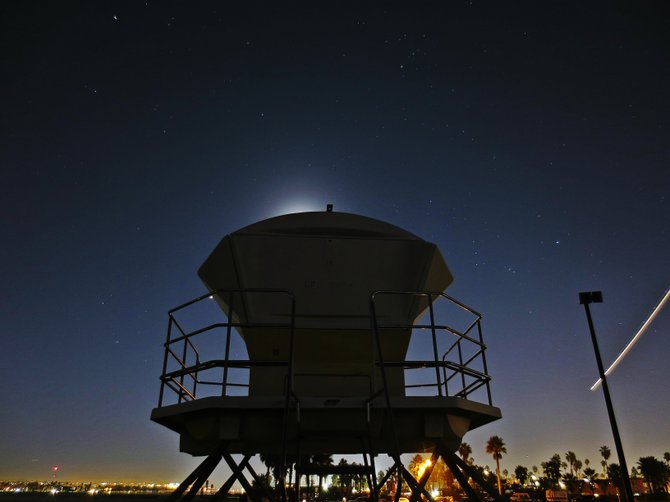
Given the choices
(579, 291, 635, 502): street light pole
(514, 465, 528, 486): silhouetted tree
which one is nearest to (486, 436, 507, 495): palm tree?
(514, 465, 528, 486): silhouetted tree

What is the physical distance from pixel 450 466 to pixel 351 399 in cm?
158

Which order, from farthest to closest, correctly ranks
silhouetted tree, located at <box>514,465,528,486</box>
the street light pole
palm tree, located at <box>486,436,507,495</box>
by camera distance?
silhouetted tree, located at <box>514,465,528,486</box>, palm tree, located at <box>486,436,507,495</box>, the street light pole

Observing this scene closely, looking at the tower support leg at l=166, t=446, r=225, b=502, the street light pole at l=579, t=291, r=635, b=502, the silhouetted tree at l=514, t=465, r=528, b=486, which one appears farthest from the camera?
the silhouetted tree at l=514, t=465, r=528, b=486

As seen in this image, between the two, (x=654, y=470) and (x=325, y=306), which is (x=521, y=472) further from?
(x=325, y=306)

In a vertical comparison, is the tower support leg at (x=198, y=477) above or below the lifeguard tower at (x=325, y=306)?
below

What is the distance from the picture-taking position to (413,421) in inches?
216

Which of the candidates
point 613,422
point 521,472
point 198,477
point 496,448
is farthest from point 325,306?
point 521,472

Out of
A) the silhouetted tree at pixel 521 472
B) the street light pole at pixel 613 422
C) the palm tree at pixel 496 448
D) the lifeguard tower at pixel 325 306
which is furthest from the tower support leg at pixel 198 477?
the silhouetted tree at pixel 521 472

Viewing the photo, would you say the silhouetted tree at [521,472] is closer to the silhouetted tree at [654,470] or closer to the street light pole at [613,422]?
the silhouetted tree at [654,470]

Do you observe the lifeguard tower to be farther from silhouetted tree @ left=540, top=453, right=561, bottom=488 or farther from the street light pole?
silhouetted tree @ left=540, top=453, right=561, bottom=488

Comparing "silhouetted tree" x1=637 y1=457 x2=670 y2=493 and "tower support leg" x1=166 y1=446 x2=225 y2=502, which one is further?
"silhouetted tree" x1=637 y1=457 x2=670 y2=493

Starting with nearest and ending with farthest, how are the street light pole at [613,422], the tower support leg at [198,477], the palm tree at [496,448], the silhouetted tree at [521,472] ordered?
the tower support leg at [198,477]
the street light pole at [613,422]
the palm tree at [496,448]
the silhouetted tree at [521,472]

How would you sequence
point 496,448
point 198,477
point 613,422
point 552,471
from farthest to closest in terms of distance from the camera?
point 552,471, point 496,448, point 613,422, point 198,477

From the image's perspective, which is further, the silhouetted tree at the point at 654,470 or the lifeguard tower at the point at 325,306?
the silhouetted tree at the point at 654,470
